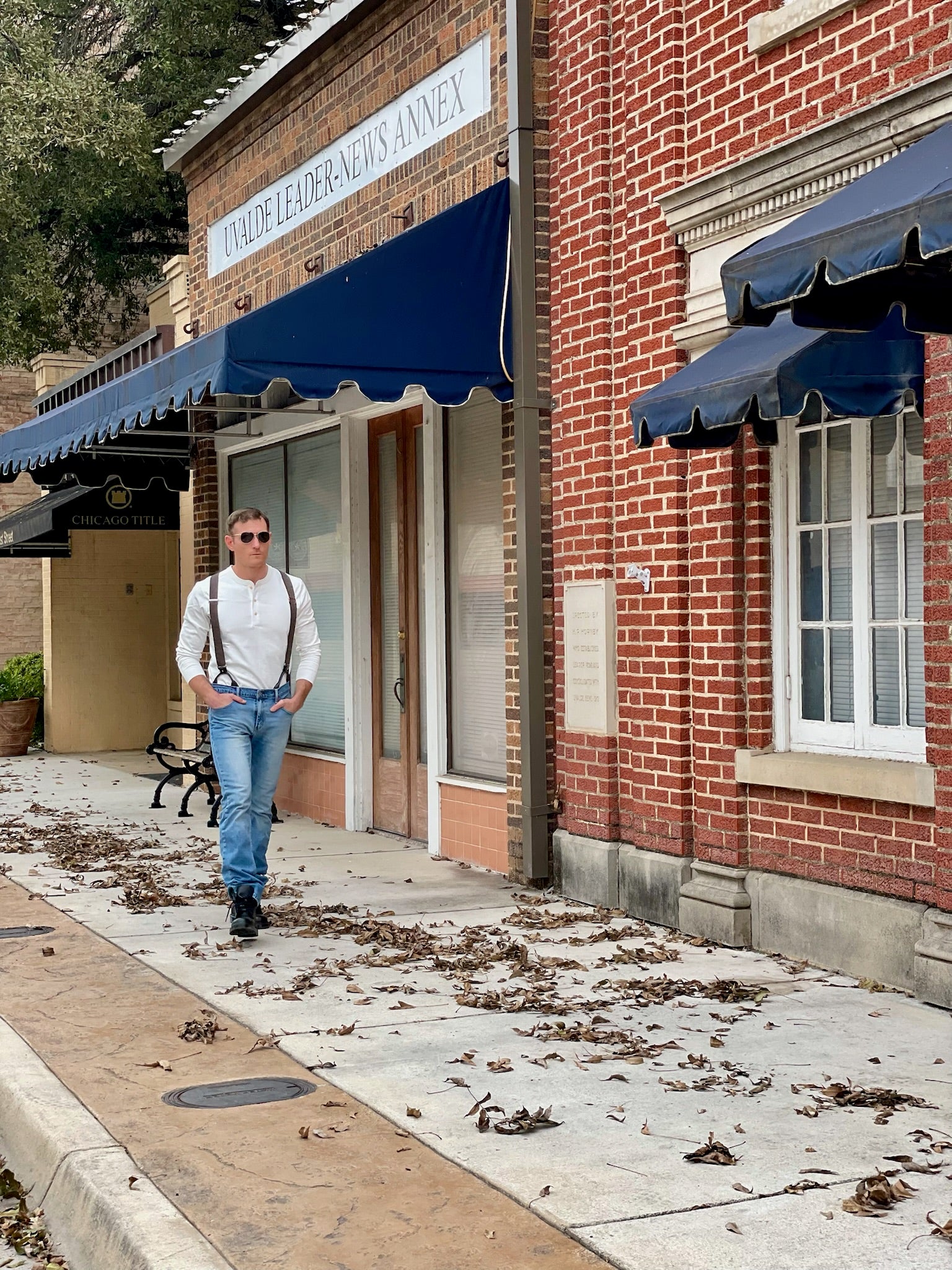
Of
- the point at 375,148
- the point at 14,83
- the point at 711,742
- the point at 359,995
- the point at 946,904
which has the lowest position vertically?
the point at 359,995

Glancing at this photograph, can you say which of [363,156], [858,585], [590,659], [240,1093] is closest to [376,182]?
[363,156]

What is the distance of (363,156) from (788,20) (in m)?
4.79

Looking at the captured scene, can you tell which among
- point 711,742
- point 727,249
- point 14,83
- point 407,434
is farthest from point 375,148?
point 14,83

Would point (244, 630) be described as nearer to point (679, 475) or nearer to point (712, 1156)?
point (679, 475)

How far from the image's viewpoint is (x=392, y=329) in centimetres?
881

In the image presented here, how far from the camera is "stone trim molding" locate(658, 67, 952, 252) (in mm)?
6191

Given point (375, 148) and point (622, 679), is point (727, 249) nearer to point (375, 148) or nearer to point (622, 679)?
point (622, 679)

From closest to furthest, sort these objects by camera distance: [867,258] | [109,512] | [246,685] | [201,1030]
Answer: [867,258], [201,1030], [246,685], [109,512]

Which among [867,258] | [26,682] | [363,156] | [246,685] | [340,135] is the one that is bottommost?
[26,682]

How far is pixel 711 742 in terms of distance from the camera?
765cm

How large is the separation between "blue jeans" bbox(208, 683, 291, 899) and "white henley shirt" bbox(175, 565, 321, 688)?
10 centimetres

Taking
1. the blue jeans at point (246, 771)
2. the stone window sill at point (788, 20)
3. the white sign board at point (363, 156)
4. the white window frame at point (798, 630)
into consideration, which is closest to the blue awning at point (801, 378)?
the white window frame at point (798, 630)

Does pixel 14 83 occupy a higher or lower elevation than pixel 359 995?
higher

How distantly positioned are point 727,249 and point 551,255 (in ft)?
5.66
